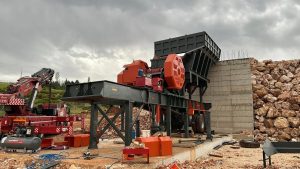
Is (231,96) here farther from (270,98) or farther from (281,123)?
(281,123)

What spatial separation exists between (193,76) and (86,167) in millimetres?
11050

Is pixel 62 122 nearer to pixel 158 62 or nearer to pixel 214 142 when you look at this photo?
pixel 158 62

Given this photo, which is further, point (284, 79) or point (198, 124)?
point (284, 79)

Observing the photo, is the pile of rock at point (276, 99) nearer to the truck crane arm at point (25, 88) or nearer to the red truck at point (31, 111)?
the red truck at point (31, 111)

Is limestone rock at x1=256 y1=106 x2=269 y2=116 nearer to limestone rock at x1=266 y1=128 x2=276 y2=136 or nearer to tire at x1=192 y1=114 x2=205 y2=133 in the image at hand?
limestone rock at x1=266 y1=128 x2=276 y2=136

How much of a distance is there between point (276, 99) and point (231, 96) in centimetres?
303

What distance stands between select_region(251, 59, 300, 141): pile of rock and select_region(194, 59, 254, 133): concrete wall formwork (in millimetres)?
643

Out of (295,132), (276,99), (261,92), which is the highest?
(261,92)

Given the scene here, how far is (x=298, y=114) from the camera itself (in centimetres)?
1900

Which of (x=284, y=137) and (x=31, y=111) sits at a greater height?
(x=31, y=111)

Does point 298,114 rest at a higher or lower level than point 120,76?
lower

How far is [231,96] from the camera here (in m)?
20.6

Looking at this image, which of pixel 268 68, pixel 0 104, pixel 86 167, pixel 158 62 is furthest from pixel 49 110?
pixel 268 68

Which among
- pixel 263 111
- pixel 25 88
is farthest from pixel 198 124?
pixel 25 88
